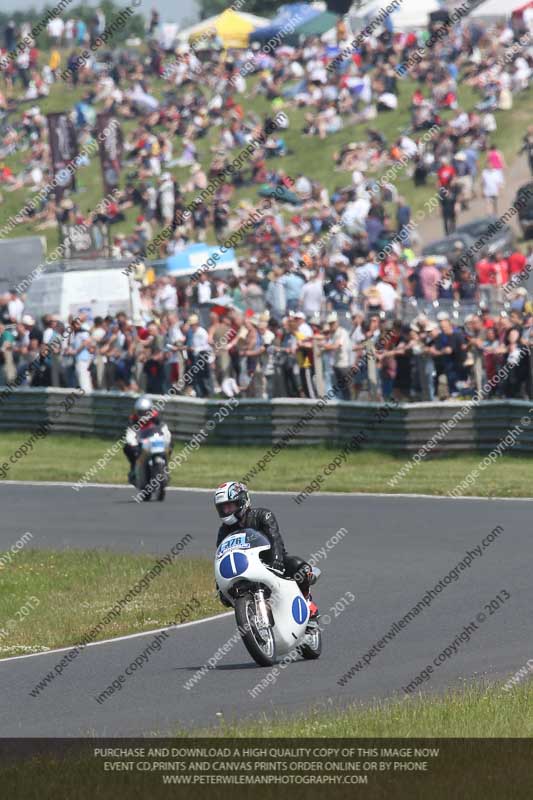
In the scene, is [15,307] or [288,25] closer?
[15,307]

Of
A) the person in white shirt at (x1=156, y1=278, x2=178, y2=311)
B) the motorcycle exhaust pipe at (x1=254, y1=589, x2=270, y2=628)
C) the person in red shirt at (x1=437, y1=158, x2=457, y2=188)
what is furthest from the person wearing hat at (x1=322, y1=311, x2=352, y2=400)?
the motorcycle exhaust pipe at (x1=254, y1=589, x2=270, y2=628)

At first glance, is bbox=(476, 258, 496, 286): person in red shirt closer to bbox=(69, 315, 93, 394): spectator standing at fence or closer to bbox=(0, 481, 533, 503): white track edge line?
bbox=(0, 481, 533, 503): white track edge line

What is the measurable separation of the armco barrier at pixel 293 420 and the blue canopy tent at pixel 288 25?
26190 mm

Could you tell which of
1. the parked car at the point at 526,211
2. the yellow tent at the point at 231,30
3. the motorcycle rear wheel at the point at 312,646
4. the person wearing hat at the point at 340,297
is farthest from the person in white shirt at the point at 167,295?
the yellow tent at the point at 231,30

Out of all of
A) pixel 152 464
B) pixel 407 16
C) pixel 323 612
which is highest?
pixel 407 16

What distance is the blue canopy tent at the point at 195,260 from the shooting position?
103ft

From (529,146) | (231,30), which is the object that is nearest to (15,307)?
(529,146)

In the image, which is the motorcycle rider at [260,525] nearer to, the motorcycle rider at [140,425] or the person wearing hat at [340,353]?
the motorcycle rider at [140,425]

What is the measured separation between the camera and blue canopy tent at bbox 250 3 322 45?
2089 inches

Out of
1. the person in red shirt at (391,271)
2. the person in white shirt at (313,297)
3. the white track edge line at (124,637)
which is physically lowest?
the white track edge line at (124,637)

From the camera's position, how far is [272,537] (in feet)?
37.6

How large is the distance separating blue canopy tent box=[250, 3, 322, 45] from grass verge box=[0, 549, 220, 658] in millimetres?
36504

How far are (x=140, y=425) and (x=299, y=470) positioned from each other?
2.99 meters
